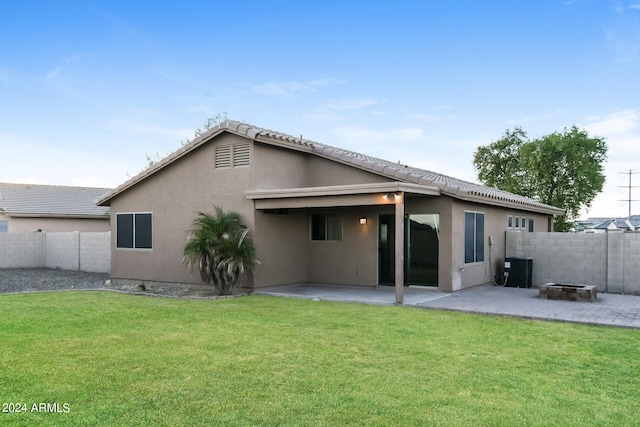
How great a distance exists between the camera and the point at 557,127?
32.6 metres

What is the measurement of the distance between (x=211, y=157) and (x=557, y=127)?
26.2 metres

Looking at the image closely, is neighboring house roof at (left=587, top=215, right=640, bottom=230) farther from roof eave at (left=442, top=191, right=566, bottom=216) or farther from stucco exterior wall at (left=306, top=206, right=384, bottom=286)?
stucco exterior wall at (left=306, top=206, right=384, bottom=286)

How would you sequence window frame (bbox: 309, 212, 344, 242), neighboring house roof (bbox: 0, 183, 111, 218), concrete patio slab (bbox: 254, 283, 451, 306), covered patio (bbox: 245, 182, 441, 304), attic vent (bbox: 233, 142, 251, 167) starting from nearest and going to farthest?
1. covered patio (bbox: 245, 182, 441, 304)
2. concrete patio slab (bbox: 254, 283, 451, 306)
3. attic vent (bbox: 233, 142, 251, 167)
4. window frame (bbox: 309, 212, 344, 242)
5. neighboring house roof (bbox: 0, 183, 111, 218)

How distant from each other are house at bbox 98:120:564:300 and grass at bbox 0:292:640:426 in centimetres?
362

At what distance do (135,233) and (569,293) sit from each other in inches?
489

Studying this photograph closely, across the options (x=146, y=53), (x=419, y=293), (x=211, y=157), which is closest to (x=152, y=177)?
(x=211, y=157)

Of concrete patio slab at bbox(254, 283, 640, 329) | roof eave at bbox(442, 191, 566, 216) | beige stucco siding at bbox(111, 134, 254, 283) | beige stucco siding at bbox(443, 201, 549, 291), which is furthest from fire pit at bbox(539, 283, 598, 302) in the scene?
beige stucco siding at bbox(111, 134, 254, 283)

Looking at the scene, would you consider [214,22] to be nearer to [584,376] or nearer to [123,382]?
[123,382]

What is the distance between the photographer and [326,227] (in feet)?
48.0

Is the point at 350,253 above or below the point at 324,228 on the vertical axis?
below

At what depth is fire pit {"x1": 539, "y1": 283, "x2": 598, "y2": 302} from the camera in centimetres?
1133

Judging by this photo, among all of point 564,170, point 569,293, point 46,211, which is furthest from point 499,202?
point 46,211

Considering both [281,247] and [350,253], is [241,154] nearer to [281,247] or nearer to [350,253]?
[281,247]

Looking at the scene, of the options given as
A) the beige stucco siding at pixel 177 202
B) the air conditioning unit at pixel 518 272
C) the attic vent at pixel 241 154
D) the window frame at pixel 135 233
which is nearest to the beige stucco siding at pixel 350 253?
the beige stucco siding at pixel 177 202
